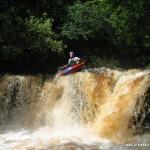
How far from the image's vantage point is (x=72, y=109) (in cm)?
1734

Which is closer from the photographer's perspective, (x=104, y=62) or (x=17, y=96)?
(x=17, y=96)

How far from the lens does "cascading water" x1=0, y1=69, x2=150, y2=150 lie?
1510cm

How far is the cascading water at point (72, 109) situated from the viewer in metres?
15.1

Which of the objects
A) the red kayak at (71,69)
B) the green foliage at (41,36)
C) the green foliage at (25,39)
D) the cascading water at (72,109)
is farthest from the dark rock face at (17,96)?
the green foliage at (41,36)

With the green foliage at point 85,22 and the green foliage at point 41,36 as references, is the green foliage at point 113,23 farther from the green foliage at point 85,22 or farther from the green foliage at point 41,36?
the green foliage at point 41,36

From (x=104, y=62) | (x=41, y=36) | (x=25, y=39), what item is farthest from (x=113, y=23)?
(x=25, y=39)

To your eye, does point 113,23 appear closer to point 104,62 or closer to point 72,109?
point 104,62

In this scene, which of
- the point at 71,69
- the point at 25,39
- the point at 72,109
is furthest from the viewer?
the point at 25,39

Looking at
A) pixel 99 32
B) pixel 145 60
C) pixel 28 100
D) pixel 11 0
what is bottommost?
pixel 28 100

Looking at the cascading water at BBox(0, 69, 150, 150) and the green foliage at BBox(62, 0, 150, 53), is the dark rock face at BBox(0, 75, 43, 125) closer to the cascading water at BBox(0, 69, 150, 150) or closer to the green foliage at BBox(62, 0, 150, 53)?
the cascading water at BBox(0, 69, 150, 150)

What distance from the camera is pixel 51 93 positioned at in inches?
719

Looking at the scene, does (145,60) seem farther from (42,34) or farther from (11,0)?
(11,0)

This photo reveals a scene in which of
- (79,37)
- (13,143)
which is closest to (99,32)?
(79,37)

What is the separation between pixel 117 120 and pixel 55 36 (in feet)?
21.7
